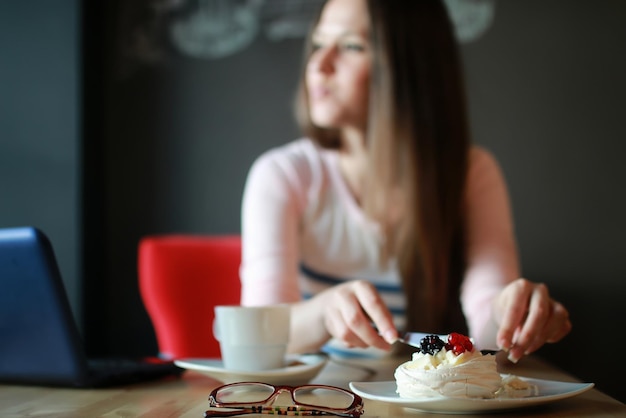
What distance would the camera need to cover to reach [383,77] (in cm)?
142

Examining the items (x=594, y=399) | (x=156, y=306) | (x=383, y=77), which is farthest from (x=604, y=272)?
(x=594, y=399)

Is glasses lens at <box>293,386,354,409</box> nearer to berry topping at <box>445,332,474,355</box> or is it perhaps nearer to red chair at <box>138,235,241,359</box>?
berry topping at <box>445,332,474,355</box>

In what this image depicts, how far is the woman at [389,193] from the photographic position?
1402 mm

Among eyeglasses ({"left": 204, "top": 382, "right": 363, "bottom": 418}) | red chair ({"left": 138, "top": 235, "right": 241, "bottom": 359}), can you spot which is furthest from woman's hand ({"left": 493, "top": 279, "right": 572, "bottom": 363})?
red chair ({"left": 138, "top": 235, "right": 241, "bottom": 359})

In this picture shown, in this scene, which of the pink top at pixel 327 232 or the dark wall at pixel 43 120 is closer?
the pink top at pixel 327 232

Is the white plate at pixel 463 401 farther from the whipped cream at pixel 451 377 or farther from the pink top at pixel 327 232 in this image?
the pink top at pixel 327 232

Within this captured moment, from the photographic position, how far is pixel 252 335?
0.87 meters

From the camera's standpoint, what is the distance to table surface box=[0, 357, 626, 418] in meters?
0.68

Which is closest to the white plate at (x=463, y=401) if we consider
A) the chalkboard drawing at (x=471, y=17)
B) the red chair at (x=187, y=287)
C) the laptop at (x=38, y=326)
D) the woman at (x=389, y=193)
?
the laptop at (x=38, y=326)

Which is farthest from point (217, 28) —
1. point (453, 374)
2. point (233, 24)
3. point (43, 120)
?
point (453, 374)

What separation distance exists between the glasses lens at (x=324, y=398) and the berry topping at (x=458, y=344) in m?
0.11

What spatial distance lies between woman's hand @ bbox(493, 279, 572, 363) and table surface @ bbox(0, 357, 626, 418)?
6 cm

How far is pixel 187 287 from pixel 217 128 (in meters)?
0.87

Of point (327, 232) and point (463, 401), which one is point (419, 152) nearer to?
point (327, 232)
